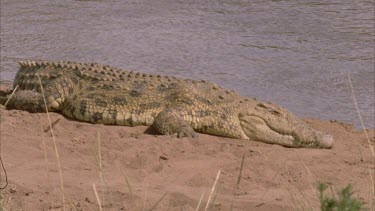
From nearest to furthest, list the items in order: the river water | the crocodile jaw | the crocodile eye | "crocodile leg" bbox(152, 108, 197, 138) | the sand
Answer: the sand < "crocodile leg" bbox(152, 108, 197, 138) < the crocodile jaw < the crocodile eye < the river water

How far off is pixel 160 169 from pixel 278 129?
6.09ft

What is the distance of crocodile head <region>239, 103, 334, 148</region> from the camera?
7871 millimetres

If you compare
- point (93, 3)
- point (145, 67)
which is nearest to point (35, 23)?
point (93, 3)

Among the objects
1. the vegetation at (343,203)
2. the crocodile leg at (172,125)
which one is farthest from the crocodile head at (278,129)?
the vegetation at (343,203)

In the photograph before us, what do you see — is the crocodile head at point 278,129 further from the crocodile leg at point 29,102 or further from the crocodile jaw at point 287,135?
the crocodile leg at point 29,102

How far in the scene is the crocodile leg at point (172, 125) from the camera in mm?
7570

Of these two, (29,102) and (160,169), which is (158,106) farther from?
(160,169)

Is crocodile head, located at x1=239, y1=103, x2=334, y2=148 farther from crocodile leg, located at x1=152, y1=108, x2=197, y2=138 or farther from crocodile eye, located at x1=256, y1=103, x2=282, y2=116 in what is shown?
crocodile leg, located at x1=152, y1=108, x2=197, y2=138

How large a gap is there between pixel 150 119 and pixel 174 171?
1.51 m

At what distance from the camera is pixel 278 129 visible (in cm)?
Result: 797

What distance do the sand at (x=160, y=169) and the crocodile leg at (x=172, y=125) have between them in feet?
0.31

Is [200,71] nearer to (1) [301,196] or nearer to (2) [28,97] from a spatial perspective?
(2) [28,97]

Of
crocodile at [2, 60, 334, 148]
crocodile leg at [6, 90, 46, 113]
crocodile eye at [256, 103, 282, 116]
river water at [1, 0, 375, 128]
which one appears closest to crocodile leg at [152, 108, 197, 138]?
crocodile at [2, 60, 334, 148]

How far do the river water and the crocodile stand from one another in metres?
1.02
